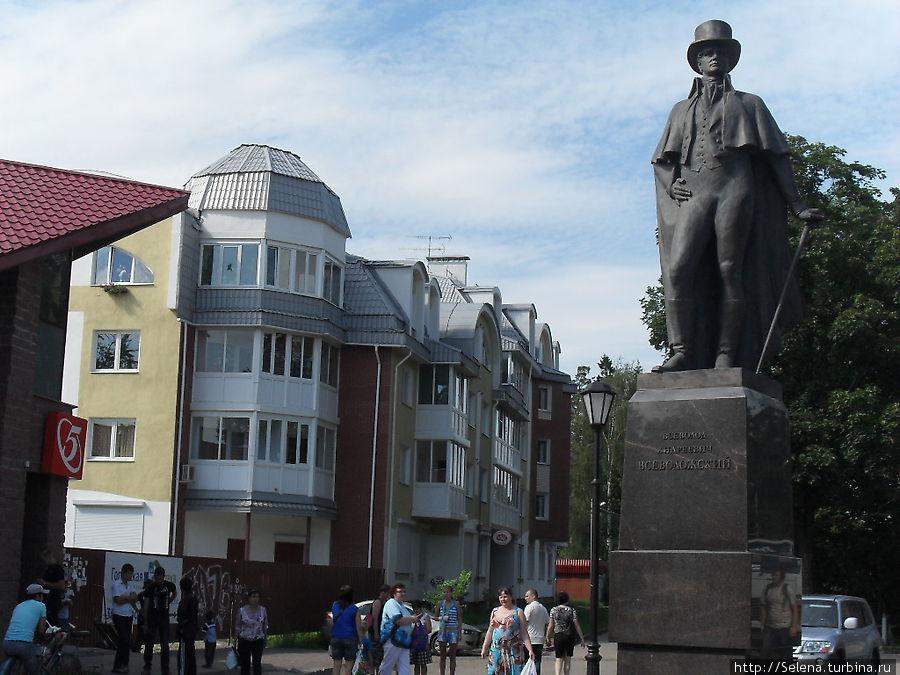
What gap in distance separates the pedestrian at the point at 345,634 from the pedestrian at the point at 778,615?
906 centimetres

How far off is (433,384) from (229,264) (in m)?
8.97

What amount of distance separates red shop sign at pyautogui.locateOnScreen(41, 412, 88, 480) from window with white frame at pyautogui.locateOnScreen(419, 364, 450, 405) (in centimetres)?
2322

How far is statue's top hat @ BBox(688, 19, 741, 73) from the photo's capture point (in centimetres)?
928

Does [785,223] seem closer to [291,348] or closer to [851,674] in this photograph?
[851,674]

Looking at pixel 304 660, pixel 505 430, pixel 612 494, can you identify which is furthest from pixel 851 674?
pixel 612 494

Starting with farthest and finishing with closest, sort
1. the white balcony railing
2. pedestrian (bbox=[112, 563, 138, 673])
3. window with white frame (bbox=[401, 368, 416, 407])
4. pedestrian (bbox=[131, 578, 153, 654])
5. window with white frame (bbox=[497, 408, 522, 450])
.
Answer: window with white frame (bbox=[497, 408, 522, 450]) < the white balcony railing < window with white frame (bbox=[401, 368, 416, 407]) < pedestrian (bbox=[131, 578, 153, 654]) < pedestrian (bbox=[112, 563, 138, 673])

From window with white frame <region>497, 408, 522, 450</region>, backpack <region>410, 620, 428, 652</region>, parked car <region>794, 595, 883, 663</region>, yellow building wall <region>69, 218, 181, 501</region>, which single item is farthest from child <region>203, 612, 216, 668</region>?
window with white frame <region>497, 408, 522, 450</region>

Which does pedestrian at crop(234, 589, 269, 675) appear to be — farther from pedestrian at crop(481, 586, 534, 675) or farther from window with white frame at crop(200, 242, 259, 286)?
window with white frame at crop(200, 242, 259, 286)

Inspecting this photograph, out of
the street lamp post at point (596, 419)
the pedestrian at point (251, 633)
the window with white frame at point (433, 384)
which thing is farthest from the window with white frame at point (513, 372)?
the street lamp post at point (596, 419)

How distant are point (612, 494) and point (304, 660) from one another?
4691 cm

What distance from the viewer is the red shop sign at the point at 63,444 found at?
19234 millimetres

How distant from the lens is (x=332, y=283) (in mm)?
39094

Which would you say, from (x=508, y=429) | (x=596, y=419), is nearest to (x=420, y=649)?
(x=596, y=419)

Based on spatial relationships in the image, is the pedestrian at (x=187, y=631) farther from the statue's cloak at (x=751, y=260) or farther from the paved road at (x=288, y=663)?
the statue's cloak at (x=751, y=260)
